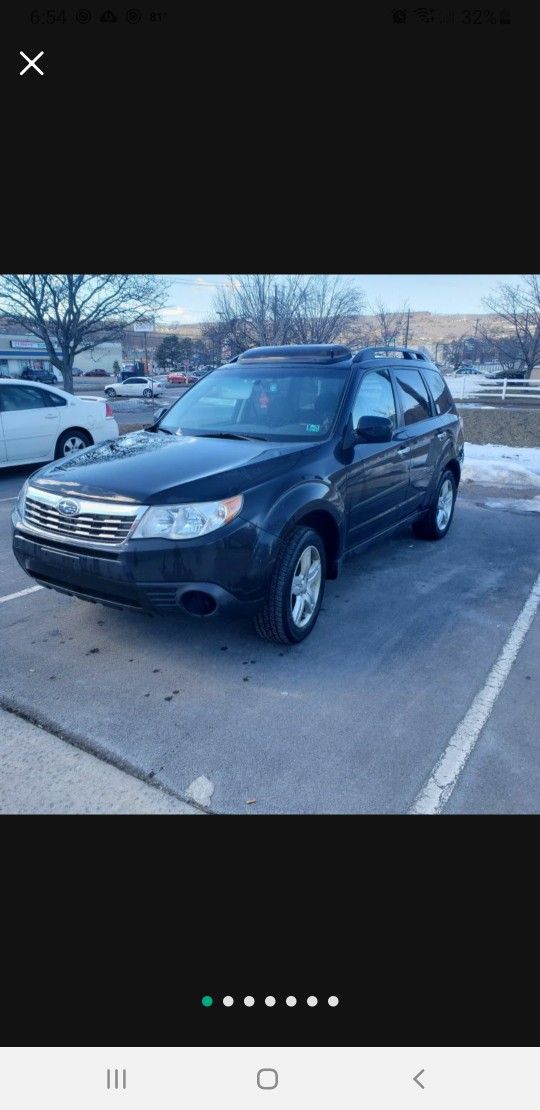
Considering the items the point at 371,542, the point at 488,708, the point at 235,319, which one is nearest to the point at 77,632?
the point at 371,542

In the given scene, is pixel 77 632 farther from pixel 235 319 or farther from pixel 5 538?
pixel 235 319

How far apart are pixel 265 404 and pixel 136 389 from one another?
39.4m

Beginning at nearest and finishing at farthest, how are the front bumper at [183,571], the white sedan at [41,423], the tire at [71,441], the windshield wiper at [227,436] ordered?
the front bumper at [183,571] < the windshield wiper at [227,436] < the white sedan at [41,423] < the tire at [71,441]

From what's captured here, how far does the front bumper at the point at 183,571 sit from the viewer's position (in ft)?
10.7

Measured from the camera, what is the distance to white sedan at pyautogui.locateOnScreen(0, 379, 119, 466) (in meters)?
9.08

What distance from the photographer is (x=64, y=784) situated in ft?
A: 8.74

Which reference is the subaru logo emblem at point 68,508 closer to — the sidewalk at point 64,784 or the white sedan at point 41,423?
the sidewalk at point 64,784

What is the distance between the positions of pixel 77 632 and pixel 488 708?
2.55m

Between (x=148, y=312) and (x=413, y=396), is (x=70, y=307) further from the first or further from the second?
(x=413, y=396)

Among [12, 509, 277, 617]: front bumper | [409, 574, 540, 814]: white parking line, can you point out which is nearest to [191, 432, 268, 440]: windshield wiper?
[12, 509, 277, 617]: front bumper

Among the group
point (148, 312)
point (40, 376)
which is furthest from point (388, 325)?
point (40, 376)

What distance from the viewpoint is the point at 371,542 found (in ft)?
15.8

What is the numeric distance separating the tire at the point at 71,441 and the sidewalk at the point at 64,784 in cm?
Answer: 751

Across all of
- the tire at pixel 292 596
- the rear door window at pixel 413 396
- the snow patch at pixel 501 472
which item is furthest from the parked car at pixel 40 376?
the tire at pixel 292 596
